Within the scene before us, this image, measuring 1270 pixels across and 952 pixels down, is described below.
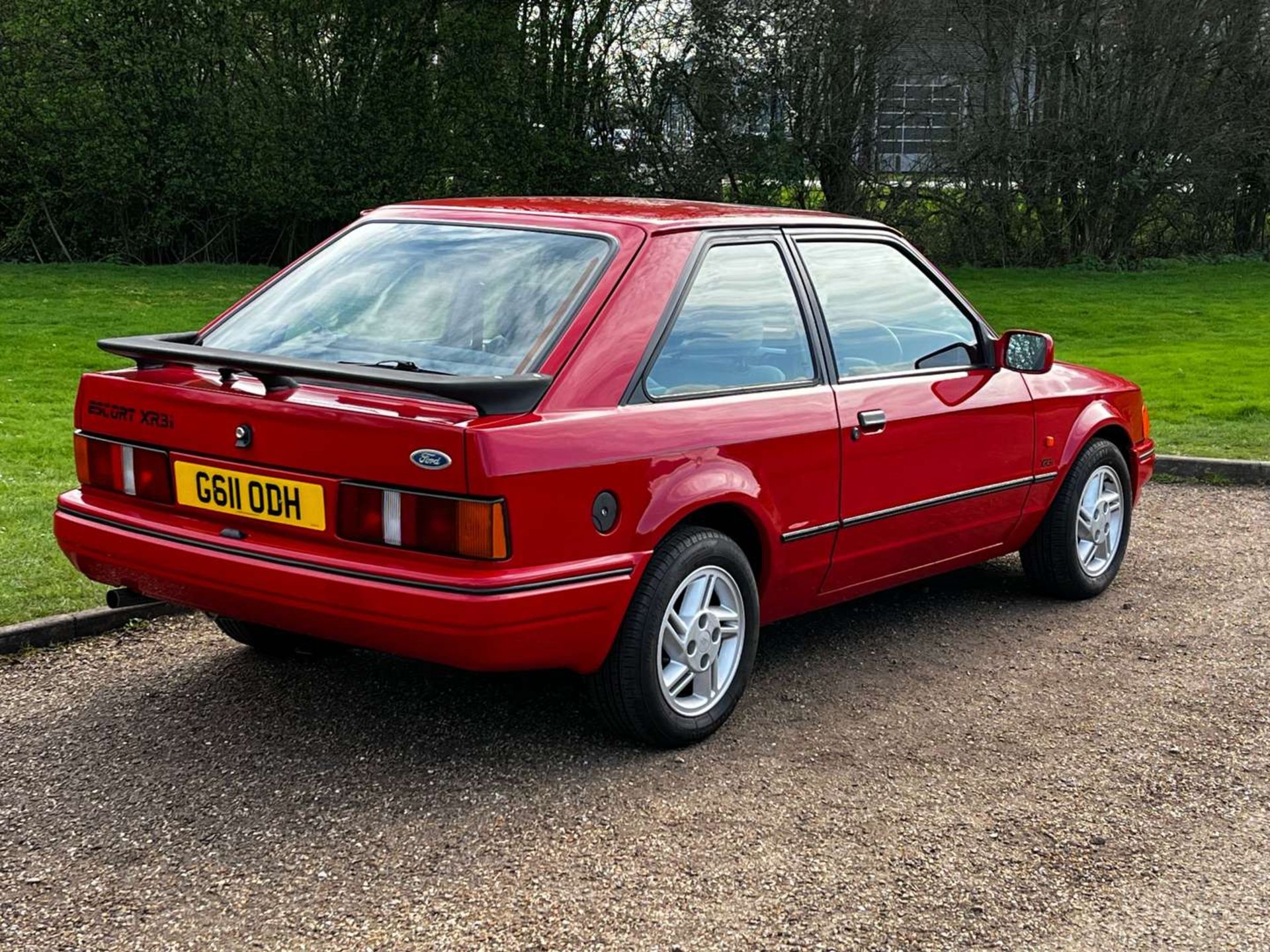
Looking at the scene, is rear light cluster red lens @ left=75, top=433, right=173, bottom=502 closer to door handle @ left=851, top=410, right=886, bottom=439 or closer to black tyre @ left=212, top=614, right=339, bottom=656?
black tyre @ left=212, top=614, right=339, bottom=656

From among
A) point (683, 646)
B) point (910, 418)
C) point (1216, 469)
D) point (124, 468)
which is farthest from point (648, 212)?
point (1216, 469)

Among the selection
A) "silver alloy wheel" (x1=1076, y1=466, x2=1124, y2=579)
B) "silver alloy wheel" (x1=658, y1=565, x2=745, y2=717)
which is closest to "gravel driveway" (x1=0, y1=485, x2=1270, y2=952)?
"silver alloy wheel" (x1=658, y1=565, x2=745, y2=717)

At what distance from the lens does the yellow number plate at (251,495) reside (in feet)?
13.3

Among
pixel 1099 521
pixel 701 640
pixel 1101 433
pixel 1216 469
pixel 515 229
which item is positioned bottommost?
pixel 1216 469

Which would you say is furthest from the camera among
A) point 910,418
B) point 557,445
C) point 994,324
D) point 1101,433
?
point 994,324

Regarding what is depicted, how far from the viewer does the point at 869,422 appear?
5078mm

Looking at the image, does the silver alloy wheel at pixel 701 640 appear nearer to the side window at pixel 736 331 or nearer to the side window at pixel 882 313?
the side window at pixel 736 331

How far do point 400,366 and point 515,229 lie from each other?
0.75 m

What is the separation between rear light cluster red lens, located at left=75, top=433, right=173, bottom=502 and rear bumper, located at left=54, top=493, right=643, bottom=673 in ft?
0.36

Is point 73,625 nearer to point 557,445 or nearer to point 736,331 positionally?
point 557,445

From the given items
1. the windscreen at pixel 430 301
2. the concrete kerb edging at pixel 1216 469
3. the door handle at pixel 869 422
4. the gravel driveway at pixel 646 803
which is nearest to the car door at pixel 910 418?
the door handle at pixel 869 422

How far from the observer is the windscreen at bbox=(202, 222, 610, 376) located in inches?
172

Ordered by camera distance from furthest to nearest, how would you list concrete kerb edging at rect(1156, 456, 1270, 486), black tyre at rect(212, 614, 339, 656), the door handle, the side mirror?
concrete kerb edging at rect(1156, 456, 1270, 486) < the side mirror < black tyre at rect(212, 614, 339, 656) < the door handle

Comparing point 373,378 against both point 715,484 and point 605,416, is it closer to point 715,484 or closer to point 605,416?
point 605,416
